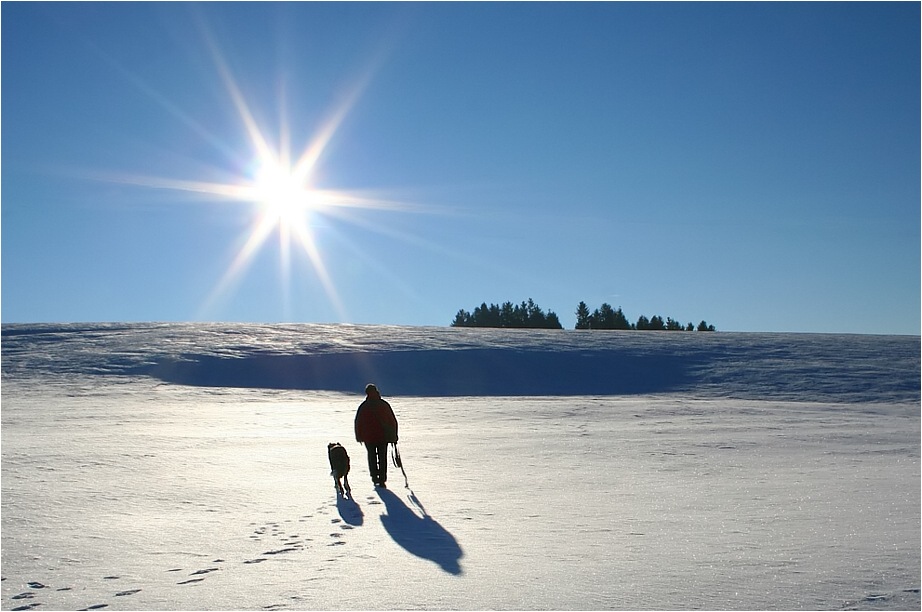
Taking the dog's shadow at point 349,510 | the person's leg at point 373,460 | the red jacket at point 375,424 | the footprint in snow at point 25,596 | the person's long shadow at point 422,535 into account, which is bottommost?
the person's long shadow at point 422,535

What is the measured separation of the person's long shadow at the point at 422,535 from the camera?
258 inches

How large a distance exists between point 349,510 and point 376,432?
6.65 ft

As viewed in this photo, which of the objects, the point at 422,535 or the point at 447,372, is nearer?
the point at 422,535

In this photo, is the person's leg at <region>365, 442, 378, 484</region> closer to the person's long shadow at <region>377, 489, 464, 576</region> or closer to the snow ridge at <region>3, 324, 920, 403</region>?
the person's long shadow at <region>377, 489, 464, 576</region>

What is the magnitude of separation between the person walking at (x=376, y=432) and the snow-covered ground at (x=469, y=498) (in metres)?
0.43

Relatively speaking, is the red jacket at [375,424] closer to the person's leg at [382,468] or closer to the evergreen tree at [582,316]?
the person's leg at [382,468]

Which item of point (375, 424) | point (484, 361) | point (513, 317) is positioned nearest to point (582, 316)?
point (513, 317)

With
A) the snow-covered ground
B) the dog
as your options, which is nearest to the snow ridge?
the snow-covered ground

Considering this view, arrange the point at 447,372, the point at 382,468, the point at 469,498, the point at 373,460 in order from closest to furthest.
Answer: the point at 469,498 → the point at 382,468 → the point at 373,460 → the point at 447,372

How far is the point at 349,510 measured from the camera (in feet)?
28.5

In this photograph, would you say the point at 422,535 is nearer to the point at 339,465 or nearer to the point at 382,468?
the point at 339,465

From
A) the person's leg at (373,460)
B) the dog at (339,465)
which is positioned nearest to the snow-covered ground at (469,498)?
the dog at (339,465)

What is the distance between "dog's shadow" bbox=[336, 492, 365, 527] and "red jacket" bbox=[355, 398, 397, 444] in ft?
3.78

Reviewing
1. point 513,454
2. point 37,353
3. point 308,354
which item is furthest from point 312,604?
point 37,353
